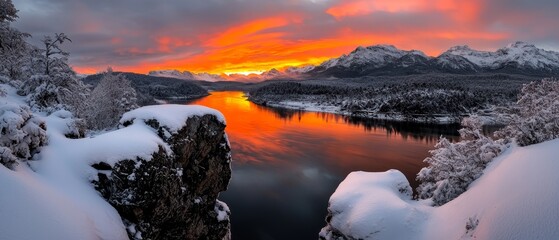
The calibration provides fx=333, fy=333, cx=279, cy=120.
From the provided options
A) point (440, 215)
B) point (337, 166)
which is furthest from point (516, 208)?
point (337, 166)

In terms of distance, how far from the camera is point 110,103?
153 ft

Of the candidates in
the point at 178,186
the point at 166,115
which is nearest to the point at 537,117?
the point at 178,186

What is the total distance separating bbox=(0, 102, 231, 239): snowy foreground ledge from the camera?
9.43 meters

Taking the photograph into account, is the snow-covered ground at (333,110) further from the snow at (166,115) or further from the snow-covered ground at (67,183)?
the snow-covered ground at (67,183)

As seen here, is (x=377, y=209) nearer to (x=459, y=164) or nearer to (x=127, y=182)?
(x=459, y=164)

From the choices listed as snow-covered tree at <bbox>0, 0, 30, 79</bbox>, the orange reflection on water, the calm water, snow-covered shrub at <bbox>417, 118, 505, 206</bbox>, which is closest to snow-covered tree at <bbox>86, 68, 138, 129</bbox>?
the calm water

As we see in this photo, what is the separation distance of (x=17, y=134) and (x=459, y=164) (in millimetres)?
21804

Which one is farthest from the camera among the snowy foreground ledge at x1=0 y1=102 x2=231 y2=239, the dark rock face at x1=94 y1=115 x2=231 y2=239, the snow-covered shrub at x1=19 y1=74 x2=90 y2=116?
the snow-covered shrub at x1=19 y1=74 x2=90 y2=116

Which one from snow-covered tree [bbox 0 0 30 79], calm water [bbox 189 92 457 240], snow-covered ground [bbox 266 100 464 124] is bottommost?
calm water [bbox 189 92 457 240]

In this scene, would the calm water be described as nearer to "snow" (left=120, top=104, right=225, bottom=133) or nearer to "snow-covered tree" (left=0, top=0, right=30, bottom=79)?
"snow" (left=120, top=104, right=225, bottom=133)

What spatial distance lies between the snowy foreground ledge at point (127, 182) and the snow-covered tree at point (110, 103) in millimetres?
27709

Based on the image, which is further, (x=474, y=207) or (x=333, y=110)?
(x=333, y=110)

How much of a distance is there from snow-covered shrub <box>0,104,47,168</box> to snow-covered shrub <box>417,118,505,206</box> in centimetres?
2000

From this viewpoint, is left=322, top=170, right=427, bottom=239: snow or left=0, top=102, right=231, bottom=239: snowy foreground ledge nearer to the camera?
left=0, top=102, right=231, bottom=239: snowy foreground ledge
